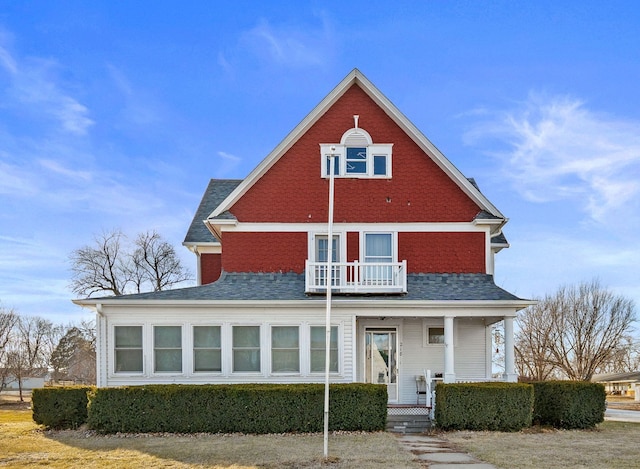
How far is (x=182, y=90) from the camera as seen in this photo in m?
19.2

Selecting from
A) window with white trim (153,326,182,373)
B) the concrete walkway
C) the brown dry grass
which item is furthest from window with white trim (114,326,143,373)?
the brown dry grass

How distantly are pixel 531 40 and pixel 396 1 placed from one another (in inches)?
144

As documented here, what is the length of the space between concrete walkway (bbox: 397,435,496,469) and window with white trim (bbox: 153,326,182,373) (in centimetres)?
696

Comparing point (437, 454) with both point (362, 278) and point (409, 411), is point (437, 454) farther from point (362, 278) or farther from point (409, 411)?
point (362, 278)

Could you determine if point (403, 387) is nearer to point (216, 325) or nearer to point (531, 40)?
point (216, 325)

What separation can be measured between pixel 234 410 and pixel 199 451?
298 cm

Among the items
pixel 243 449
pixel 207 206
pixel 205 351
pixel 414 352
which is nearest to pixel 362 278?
pixel 414 352

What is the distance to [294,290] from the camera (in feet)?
69.2

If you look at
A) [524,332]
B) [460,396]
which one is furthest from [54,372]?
[460,396]

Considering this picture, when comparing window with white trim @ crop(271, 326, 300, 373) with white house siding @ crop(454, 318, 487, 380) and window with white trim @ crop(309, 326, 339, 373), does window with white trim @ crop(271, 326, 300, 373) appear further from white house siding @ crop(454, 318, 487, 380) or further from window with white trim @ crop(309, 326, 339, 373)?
white house siding @ crop(454, 318, 487, 380)

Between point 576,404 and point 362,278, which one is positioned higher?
point 362,278

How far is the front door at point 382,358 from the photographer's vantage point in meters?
22.0

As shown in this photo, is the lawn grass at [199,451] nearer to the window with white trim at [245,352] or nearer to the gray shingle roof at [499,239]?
the window with white trim at [245,352]

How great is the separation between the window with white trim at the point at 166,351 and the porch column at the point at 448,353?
25.4ft
